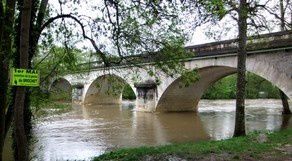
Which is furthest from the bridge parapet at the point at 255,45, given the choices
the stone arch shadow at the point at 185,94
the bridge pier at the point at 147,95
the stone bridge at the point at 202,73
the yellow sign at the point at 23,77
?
the yellow sign at the point at 23,77

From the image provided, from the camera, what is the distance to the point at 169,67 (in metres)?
7.55

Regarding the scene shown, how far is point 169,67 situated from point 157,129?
11.9 metres

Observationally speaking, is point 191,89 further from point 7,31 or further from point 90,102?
point 7,31

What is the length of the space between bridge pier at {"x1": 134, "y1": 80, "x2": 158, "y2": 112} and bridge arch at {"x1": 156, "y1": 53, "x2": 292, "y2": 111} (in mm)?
486

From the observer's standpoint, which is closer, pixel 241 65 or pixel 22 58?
pixel 22 58

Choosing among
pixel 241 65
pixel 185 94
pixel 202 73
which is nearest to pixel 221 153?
pixel 241 65

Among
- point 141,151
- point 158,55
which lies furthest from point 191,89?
point 158,55

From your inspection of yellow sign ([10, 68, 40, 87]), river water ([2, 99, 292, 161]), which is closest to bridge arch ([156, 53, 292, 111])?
river water ([2, 99, 292, 161])

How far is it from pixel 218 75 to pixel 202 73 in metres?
1.98

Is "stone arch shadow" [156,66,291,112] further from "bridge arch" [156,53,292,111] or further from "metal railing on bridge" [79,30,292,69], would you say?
"metal railing on bridge" [79,30,292,69]

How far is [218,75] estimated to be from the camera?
88.1 feet

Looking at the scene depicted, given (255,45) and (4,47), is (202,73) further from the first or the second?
(4,47)

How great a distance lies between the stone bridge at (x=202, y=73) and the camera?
9217mm

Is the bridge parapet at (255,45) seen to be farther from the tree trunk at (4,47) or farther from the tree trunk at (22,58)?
the tree trunk at (22,58)
